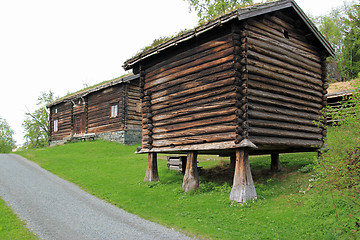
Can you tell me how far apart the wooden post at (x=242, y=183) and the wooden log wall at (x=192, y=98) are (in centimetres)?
59

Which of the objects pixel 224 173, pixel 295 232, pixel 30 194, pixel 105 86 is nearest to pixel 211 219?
pixel 295 232

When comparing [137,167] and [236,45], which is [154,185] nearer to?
[137,167]

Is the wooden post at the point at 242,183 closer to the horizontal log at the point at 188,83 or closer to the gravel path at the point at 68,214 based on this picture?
the horizontal log at the point at 188,83

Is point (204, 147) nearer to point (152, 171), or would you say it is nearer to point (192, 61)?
point (192, 61)

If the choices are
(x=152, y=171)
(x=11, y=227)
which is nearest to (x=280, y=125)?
(x=152, y=171)

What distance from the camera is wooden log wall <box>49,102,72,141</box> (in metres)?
33.5

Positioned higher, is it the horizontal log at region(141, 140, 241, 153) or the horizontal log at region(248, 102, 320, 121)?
the horizontal log at region(248, 102, 320, 121)

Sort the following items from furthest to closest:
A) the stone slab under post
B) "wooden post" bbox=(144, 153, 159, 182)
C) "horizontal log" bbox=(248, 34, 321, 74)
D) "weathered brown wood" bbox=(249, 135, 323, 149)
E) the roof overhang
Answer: "wooden post" bbox=(144, 153, 159, 182)
the stone slab under post
"horizontal log" bbox=(248, 34, 321, 74)
"weathered brown wood" bbox=(249, 135, 323, 149)
the roof overhang

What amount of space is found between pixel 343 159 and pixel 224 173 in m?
7.85

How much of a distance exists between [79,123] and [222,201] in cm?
2542

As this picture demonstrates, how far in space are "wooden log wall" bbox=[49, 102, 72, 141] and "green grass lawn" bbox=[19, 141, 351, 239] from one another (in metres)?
17.1

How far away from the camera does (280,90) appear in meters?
10.7

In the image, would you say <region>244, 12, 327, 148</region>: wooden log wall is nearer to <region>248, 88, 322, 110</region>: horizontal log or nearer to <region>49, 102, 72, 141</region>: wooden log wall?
<region>248, 88, 322, 110</region>: horizontal log

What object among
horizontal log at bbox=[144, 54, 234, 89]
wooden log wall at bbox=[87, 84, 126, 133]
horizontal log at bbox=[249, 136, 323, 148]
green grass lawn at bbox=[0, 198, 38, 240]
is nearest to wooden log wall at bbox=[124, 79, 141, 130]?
wooden log wall at bbox=[87, 84, 126, 133]
